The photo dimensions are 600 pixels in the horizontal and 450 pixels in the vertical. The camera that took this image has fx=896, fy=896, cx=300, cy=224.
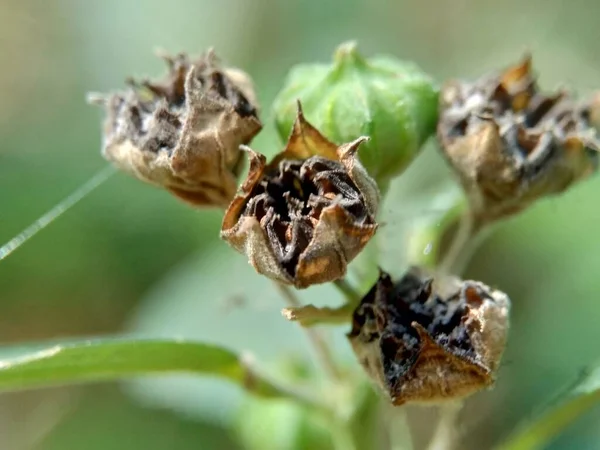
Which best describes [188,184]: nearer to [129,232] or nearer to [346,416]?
[346,416]

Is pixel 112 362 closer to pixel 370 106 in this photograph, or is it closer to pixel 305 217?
pixel 305 217

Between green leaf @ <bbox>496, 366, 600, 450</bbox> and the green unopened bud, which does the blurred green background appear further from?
the green unopened bud

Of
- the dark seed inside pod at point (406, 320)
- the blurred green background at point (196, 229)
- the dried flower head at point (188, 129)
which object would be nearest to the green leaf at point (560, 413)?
the blurred green background at point (196, 229)

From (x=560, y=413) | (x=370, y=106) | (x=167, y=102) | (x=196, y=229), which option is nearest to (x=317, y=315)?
(x=370, y=106)

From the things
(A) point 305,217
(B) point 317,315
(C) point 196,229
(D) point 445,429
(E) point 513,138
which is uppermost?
(E) point 513,138

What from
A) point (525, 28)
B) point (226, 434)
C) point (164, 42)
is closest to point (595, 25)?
point (525, 28)

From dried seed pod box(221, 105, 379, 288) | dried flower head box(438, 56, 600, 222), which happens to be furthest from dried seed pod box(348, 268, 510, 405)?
dried flower head box(438, 56, 600, 222)
